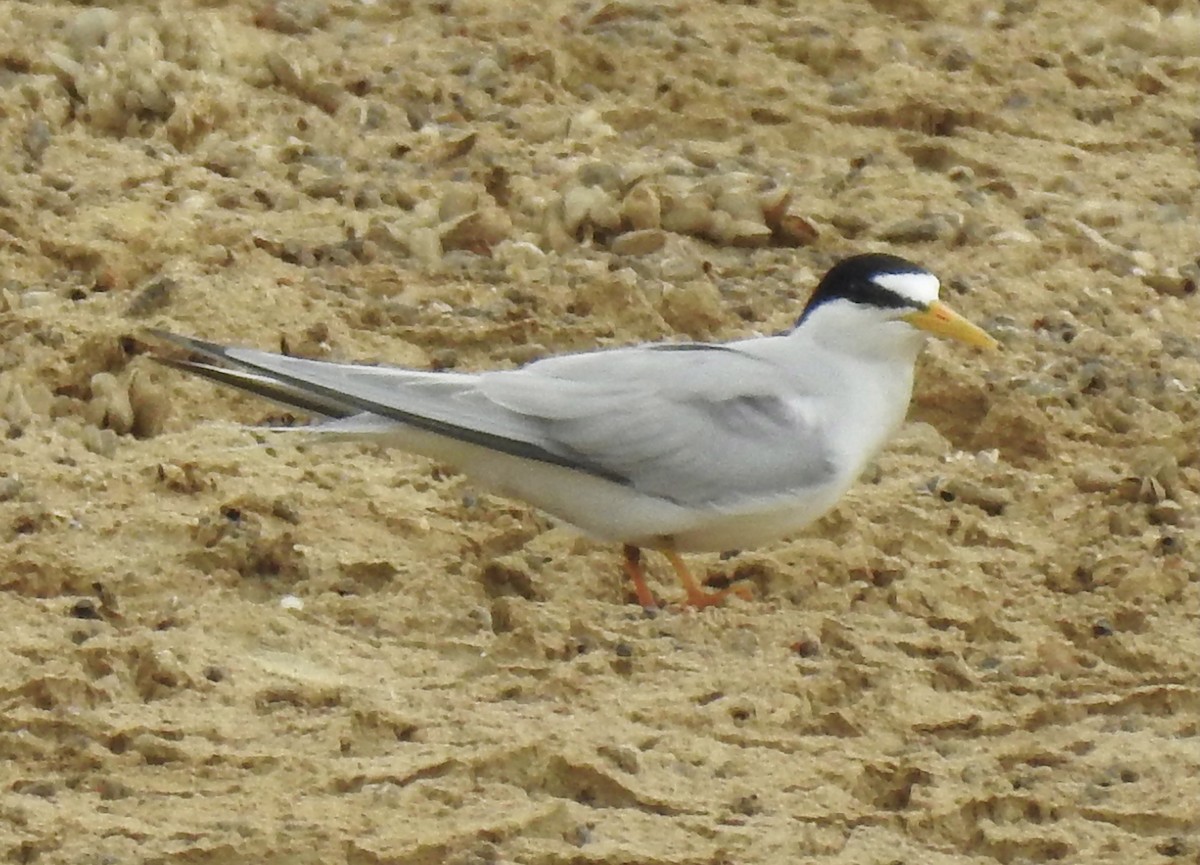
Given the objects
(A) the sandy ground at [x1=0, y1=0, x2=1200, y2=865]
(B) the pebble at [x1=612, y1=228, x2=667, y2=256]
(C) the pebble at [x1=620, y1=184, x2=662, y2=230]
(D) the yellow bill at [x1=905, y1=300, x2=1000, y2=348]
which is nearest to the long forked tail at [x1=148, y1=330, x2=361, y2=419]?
(A) the sandy ground at [x1=0, y1=0, x2=1200, y2=865]

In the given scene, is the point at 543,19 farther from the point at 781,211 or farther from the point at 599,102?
the point at 781,211

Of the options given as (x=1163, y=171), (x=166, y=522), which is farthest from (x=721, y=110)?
(x=166, y=522)

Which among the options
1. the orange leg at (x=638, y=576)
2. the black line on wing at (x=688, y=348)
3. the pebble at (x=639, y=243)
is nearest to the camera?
the orange leg at (x=638, y=576)

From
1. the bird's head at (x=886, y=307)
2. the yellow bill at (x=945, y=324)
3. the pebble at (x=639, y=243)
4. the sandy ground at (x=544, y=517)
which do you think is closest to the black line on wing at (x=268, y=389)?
the sandy ground at (x=544, y=517)

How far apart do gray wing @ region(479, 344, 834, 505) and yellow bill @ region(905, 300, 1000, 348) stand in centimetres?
35

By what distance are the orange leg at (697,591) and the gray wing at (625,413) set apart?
219 millimetres

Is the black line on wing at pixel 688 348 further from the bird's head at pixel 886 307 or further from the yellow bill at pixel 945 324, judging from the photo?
the yellow bill at pixel 945 324

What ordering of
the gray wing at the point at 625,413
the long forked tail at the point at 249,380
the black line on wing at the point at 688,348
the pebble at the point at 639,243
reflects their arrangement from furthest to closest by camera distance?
the pebble at the point at 639,243 → the black line on wing at the point at 688,348 → the gray wing at the point at 625,413 → the long forked tail at the point at 249,380

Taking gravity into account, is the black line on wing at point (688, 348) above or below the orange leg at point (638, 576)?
above

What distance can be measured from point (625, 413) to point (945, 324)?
791 millimetres

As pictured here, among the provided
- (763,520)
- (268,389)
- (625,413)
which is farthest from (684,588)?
(268,389)

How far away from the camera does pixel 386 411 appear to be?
5.16 metres

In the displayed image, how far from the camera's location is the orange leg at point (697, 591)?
5344 mm

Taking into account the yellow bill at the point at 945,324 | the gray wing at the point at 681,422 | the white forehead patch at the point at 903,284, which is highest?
the white forehead patch at the point at 903,284
